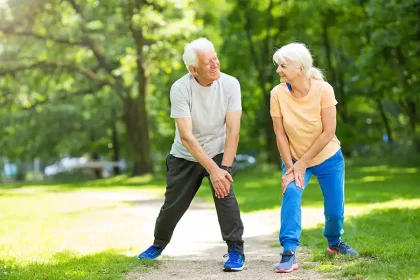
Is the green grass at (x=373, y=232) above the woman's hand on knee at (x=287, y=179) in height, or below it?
below

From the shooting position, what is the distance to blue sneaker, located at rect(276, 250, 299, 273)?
22.1 feet

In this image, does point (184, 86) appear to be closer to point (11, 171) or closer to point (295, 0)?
point (295, 0)

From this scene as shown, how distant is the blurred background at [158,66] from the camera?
27.2 meters

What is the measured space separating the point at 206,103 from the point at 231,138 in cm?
39

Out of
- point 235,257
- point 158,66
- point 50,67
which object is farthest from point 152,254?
point 50,67

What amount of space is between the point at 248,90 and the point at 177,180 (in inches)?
1387

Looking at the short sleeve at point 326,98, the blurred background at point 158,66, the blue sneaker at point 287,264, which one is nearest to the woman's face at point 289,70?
the short sleeve at point 326,98

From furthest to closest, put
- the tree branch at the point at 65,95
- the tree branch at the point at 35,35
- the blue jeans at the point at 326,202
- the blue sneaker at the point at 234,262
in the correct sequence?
the tree branch at the point at 65,95 < the tree branch at the point at 35,35 < the blue sneaker at the point at 234,262 < the blue jeans at the point at 326,202

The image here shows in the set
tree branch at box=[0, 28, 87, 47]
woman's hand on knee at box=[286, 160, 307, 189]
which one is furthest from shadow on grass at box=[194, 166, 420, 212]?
tree branch at box=[0, 28, 87, 47]

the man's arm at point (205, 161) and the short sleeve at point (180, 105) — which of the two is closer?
the man's arm at point (205, 161)

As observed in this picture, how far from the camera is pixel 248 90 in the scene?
4247 centimetres

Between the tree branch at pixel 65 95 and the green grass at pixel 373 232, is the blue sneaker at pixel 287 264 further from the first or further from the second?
the tree branch at pixel 65 95

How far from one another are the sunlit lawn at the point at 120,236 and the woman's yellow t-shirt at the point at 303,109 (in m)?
1.16

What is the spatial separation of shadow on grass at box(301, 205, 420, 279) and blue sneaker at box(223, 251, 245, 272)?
67 cm
